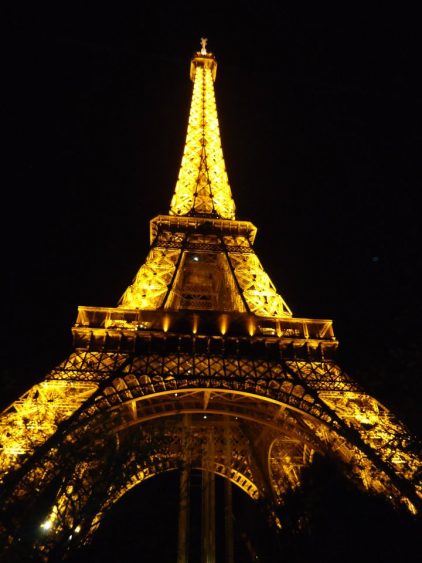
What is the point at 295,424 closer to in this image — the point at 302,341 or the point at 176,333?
the point at 302,341

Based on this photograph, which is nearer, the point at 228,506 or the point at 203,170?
the point at 228,506

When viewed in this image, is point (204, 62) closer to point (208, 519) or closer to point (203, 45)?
point (203, 45)

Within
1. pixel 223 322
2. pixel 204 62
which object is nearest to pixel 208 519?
pixel 223 322

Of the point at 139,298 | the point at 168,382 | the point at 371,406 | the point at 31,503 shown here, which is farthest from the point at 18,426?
the point at 371,406

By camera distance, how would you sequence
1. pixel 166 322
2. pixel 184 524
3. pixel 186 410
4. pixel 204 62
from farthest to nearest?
pixel 204 62
pixel 184 524
pixel 166 322
pixel 186 410

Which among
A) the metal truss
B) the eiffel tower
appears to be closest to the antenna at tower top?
the eiffel tower

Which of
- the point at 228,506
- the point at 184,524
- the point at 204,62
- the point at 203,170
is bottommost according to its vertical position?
the point at 184,524

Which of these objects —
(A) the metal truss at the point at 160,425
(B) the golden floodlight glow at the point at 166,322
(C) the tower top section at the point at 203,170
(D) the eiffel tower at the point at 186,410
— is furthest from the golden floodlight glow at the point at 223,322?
(C) the tower top section at the point at 203,170

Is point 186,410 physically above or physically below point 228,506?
above
